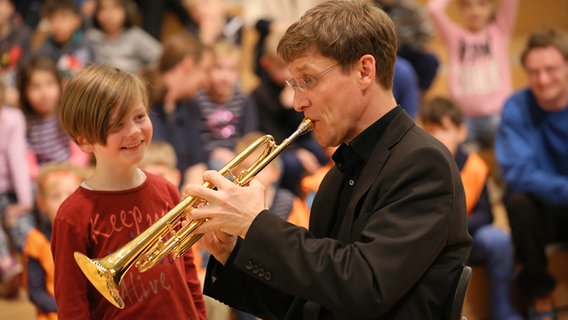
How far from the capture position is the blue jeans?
4168mm

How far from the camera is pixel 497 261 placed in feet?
13.7

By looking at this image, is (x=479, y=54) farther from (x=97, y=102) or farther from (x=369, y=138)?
(x=97, y=102)

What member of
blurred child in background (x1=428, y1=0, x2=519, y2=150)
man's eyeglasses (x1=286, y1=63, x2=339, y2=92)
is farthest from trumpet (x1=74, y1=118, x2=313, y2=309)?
blurred child in background (x1=428, y1=0, x2=519, y2=150)

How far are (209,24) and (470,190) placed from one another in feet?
8.15

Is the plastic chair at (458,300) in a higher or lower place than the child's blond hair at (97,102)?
lower

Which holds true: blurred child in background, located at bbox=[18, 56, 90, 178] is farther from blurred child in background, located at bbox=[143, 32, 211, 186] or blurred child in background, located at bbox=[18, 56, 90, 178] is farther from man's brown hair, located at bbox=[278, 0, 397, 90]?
man's brown hair, located at bbox=[278, 0, 397, 90]

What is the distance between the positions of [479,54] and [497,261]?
181 centimetres

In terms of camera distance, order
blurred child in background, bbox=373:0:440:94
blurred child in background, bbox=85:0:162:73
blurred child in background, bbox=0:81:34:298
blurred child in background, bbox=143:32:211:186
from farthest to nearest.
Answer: blurred child in background, bbox=85:0:162:73 < blurred child in background, bbox=373:0:440:94 < blurred child in background, bbox=143:32:211:186 < blurred child in background, bbox=0:81:34:298

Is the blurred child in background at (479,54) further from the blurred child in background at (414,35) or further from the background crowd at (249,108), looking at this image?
the blurred child in background at (414,35)

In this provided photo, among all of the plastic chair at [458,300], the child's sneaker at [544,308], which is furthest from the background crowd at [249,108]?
the plastic chair at [458,300]

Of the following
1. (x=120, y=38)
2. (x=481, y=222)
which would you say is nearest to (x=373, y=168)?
(x=481, y=222)

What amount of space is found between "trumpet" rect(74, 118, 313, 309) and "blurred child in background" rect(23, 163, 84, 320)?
4.98 ft

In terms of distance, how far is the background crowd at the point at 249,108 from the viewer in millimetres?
4164

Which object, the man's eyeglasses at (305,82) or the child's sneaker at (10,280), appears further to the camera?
the child's sneaker at (10,280)
